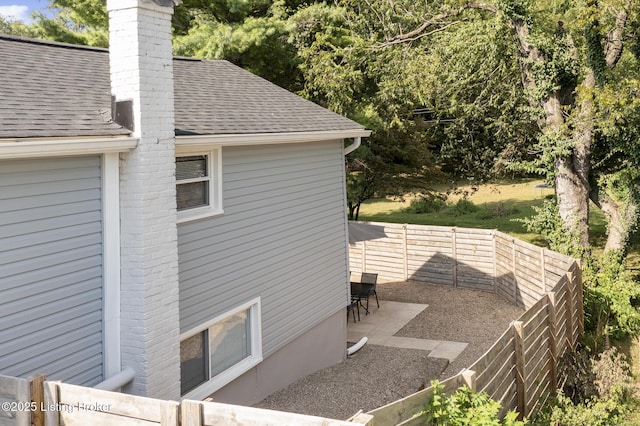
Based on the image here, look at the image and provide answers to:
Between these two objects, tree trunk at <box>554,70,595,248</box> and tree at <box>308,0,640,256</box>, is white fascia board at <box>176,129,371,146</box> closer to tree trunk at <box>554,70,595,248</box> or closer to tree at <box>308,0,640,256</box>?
tree at <box>308,0,640,256</box>

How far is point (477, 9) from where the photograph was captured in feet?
61.9

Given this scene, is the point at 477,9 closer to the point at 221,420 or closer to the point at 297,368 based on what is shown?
the point at 297,368

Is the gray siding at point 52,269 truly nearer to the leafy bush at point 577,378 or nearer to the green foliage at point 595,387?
the green foliage at point 595,387

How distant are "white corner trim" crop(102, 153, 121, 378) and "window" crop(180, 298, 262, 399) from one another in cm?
131

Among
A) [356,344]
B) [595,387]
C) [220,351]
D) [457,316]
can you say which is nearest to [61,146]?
[220,351]

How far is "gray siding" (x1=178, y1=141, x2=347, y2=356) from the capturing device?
8.87m

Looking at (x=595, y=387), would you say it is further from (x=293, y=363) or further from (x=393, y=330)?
(x=293, y=363)

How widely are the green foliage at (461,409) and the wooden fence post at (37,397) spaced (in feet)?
11.2

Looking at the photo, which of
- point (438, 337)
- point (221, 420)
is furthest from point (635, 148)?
point (221, 420)

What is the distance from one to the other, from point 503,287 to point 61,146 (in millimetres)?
13982

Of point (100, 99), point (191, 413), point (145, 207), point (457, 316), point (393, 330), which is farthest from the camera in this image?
point (457, 316)

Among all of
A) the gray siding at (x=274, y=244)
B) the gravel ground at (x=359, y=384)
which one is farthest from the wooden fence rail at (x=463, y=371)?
the gray siding at (x=274, y=244)

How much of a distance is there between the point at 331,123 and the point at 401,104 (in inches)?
438

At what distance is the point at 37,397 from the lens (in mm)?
5340
